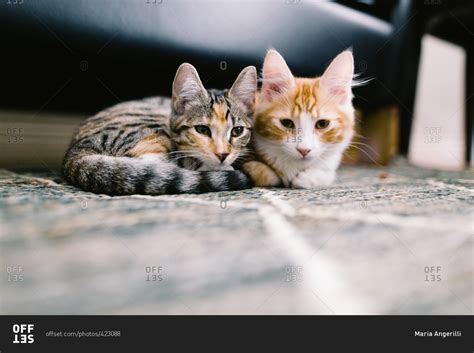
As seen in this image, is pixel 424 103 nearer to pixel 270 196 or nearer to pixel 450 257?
pixel 270 196

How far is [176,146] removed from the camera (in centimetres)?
110

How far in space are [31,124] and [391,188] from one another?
1629mm

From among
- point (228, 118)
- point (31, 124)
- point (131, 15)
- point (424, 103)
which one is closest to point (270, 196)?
point (228, 118)

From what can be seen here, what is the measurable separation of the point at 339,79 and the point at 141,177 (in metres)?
0.70

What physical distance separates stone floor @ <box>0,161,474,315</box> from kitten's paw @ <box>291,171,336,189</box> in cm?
25

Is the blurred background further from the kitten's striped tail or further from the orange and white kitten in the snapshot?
the kitten's striped tail

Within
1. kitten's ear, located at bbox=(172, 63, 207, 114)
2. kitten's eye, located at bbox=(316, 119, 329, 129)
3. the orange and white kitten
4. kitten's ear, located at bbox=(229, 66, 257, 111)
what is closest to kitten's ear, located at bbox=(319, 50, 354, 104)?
the orange and white kitten

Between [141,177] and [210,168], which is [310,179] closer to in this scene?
[210,168]

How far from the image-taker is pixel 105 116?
4.07ft

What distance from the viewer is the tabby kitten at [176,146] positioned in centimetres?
91

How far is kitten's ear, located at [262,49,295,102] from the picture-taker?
112 cm
